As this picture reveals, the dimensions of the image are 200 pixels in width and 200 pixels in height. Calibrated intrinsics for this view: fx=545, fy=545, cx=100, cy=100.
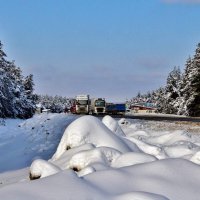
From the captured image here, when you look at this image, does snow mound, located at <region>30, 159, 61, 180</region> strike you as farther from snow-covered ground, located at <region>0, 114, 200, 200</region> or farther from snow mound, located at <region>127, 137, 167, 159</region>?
snow mound, located at <region>127, 137, 167, 159</region>

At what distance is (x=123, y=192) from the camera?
6402 mm

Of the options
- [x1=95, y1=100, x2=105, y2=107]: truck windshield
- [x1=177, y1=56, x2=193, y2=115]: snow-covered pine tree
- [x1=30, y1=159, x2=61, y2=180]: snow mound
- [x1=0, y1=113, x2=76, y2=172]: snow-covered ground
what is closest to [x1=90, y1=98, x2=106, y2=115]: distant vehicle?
[x1=95, y1=100, x2=105, y2=107]: truck windshield

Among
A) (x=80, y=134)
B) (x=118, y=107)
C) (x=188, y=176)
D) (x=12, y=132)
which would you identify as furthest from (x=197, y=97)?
(x=188, y=176)

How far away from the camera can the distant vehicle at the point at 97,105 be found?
2554 inches

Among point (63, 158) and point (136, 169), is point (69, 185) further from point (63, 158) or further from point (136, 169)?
point (63, 158)

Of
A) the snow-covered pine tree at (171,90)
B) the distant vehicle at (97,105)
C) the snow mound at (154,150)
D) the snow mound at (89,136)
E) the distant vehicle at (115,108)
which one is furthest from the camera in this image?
the snow-covered pine tree at (171,90)

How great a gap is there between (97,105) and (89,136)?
51.7 meters

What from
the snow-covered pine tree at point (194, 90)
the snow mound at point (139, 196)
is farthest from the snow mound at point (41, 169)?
the snow-covered pine tree at point (194, 90)

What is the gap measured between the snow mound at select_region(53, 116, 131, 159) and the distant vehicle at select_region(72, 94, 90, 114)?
159 ft

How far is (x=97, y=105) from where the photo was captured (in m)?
64.9

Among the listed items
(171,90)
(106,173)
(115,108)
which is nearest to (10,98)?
(115,108)

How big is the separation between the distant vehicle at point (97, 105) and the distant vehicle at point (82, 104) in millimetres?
1847

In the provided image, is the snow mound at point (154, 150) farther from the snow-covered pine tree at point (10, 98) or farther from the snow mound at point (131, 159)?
the snow-covered pine tree at point (10, 98)

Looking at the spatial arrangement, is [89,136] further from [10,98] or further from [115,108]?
[115,108]
